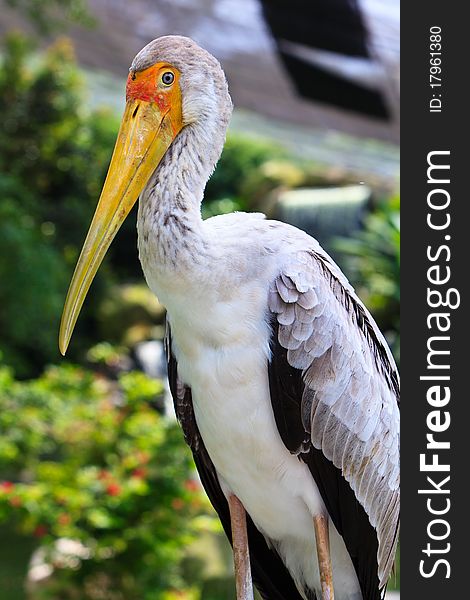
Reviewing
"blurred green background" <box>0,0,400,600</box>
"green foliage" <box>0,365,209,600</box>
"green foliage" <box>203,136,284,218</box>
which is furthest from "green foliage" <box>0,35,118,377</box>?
"green foliage" <box>0,365,209,600</box>

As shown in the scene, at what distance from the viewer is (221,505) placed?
2645 mm

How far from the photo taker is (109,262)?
407 inches

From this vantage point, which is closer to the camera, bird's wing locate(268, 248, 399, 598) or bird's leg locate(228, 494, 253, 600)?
bird's wing locate(268, 248, 399, 598)

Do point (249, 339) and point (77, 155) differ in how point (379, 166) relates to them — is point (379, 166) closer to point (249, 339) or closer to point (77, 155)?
point (77, 155)

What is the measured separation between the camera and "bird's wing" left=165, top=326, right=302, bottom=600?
2.46 metres

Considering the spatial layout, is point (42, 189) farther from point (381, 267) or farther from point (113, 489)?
point (113, 489)

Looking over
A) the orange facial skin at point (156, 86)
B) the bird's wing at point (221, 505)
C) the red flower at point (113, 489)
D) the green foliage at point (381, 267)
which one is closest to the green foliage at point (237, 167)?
the green foliage at point (381, 267)

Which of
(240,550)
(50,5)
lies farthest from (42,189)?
(240,550)

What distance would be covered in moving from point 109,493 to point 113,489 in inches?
1.1

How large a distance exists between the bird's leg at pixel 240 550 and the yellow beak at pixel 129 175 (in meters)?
0.67

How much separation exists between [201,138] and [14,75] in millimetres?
7246

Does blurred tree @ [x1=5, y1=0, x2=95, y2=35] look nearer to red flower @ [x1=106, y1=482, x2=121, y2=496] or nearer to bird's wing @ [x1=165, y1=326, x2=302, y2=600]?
red flower @ [x1=106, y1=482, x2=121, y2=496]

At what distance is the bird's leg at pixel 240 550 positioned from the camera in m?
2.50

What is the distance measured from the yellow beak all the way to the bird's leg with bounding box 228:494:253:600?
0.67 m
